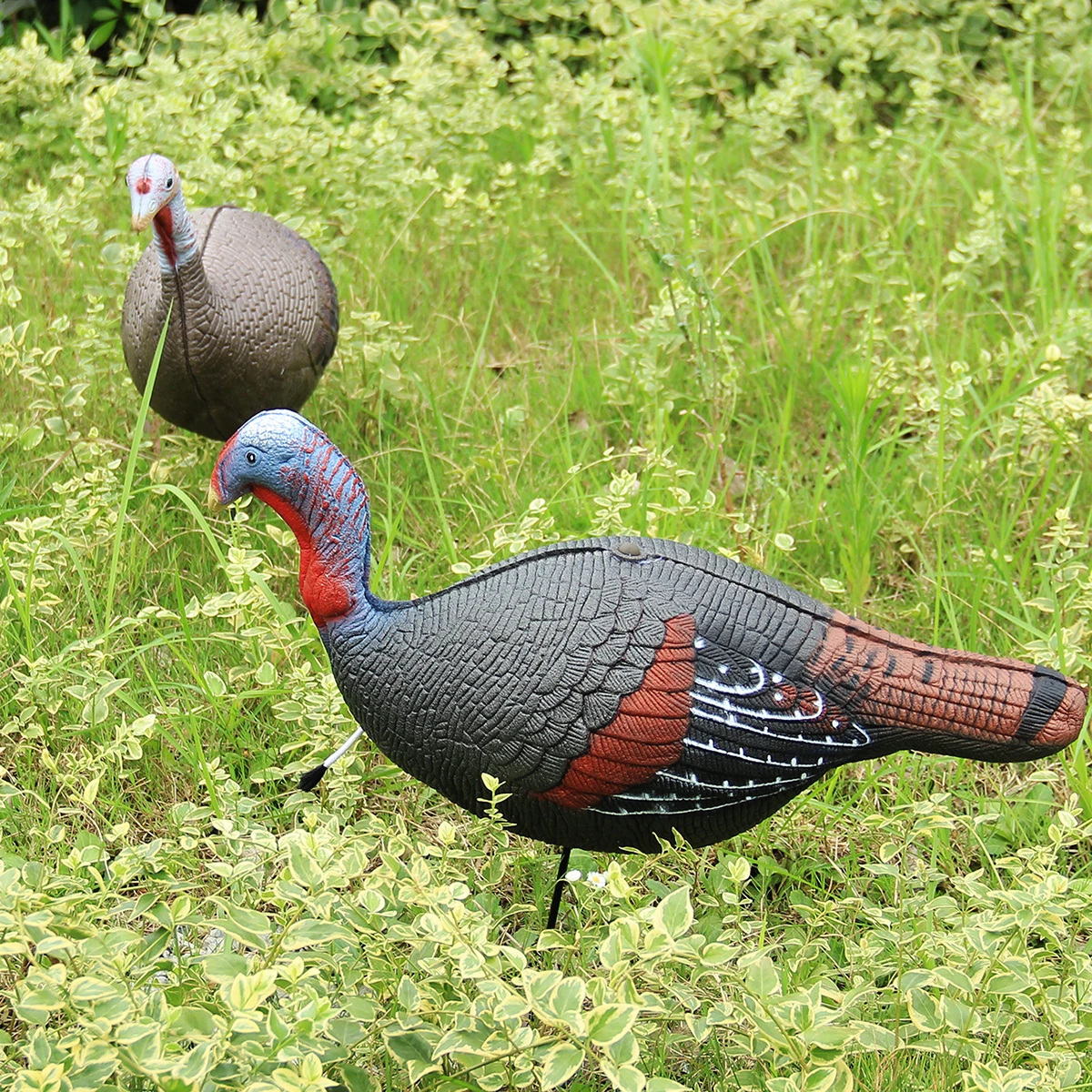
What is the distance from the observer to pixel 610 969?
204 cm

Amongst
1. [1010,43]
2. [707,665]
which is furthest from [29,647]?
[1010,43]

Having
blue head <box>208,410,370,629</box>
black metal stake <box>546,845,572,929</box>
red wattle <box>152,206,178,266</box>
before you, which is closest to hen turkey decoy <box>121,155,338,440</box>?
red wattle <box>152,206,178,266</box>

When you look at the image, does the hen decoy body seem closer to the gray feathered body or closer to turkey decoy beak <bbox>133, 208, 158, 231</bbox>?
the gray feathered body

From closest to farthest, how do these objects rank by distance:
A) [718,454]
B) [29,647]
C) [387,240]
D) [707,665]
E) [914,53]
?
[707,665] < [29,647] < [718,454] < [387,240] < [914,53]

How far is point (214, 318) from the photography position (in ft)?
11.5

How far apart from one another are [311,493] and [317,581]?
0.50ft

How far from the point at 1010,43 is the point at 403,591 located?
12.6 ft

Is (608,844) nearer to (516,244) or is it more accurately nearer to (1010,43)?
(516,244)

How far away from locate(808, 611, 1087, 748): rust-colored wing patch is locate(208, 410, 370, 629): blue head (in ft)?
2.67

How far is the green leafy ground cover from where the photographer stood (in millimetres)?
2146

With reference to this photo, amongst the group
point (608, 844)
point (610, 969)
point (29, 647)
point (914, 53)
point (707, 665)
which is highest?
point (914, 53)

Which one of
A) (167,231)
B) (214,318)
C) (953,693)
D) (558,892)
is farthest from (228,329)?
(953,693)

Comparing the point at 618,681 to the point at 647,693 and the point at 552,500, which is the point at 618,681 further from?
the point at 552,500

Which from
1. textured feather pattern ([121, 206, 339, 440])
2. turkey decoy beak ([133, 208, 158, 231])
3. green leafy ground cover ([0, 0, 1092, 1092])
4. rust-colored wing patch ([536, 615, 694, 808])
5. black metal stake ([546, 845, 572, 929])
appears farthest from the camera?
textured feather pattern ([121, 206, 339, 440])
